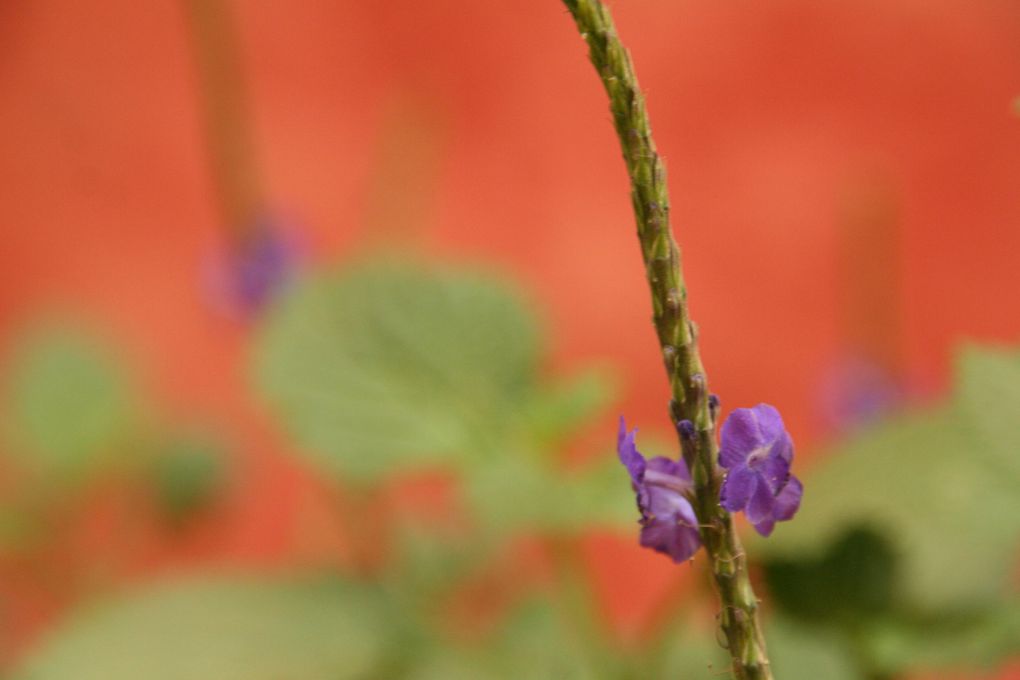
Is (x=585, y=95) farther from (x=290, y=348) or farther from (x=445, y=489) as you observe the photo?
(x=290, y=348)

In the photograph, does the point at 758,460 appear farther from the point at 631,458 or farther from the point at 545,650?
the point at 545,650

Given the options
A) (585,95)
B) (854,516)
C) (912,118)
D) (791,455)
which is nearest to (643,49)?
(585,95)

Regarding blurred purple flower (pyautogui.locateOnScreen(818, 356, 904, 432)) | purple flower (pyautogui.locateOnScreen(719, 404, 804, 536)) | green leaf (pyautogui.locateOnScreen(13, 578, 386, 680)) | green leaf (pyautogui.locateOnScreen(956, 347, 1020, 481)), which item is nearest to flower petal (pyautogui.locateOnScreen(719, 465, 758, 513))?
purple flower (pyautogui.locateOnScreen(719, 404, 804, 536))

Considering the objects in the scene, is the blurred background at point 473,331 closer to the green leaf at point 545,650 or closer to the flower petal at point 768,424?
the green leaf at point 545,650

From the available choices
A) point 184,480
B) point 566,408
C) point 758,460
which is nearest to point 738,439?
point 758,460

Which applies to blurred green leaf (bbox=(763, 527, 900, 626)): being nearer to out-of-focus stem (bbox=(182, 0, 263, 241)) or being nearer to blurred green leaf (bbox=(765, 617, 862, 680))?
blurred green leaf (bbox=(765, 617, 862, 680))

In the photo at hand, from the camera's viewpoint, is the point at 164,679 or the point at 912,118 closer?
the point at 164,679

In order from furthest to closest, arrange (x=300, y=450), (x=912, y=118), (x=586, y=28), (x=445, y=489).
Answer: (x=912, y=118) < (x=445, y=489) < (x=300, y=450) < (x=586, y=28)

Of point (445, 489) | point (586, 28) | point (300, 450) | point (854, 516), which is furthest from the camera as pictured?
point (445, 489)
